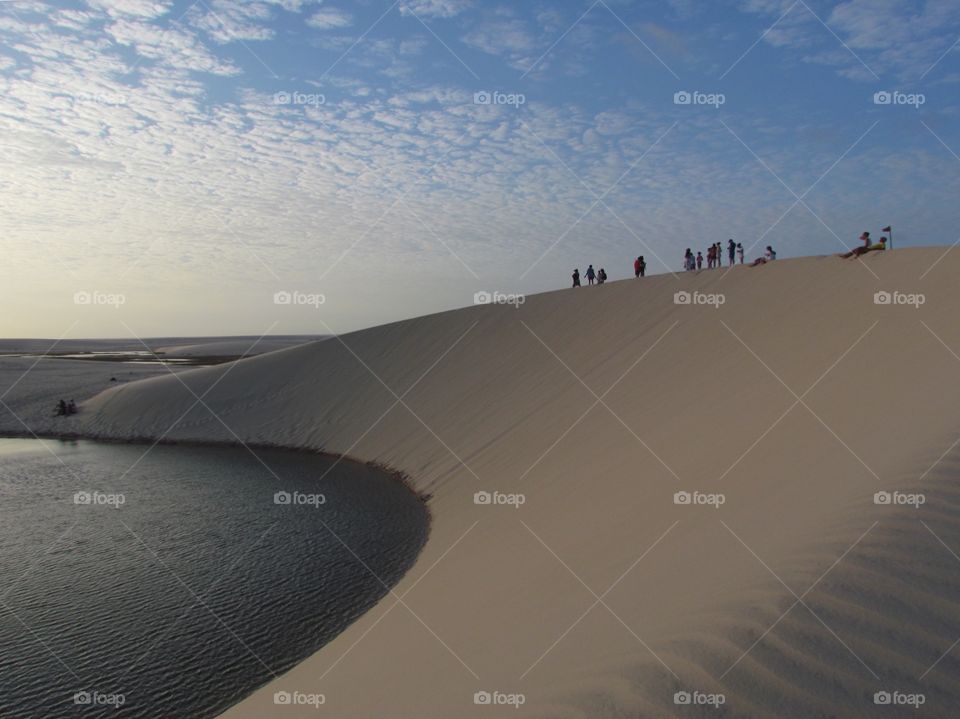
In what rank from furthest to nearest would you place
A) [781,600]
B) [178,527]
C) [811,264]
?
1. [811,264]
2. [178,527]
3. [781,600]

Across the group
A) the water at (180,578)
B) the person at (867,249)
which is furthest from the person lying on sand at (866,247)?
the water at (180,578)

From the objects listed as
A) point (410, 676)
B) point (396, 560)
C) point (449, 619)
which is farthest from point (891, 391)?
point (396, 560)

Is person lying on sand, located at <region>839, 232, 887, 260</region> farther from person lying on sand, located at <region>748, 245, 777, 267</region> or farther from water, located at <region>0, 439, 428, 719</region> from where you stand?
water, located at <region>0, 439, 428, 719</region>

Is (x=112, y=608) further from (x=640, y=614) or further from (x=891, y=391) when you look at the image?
(x=891, y=391)

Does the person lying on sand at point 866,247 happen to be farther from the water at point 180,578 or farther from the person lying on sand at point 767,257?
the water at point 180,578

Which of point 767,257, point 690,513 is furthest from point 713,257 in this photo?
point 690,513

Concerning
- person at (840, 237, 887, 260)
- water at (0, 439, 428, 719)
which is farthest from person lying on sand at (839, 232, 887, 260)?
water at (0, 439, 428, 719)

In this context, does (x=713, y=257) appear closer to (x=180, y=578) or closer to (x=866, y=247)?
(x=866, y=247)
